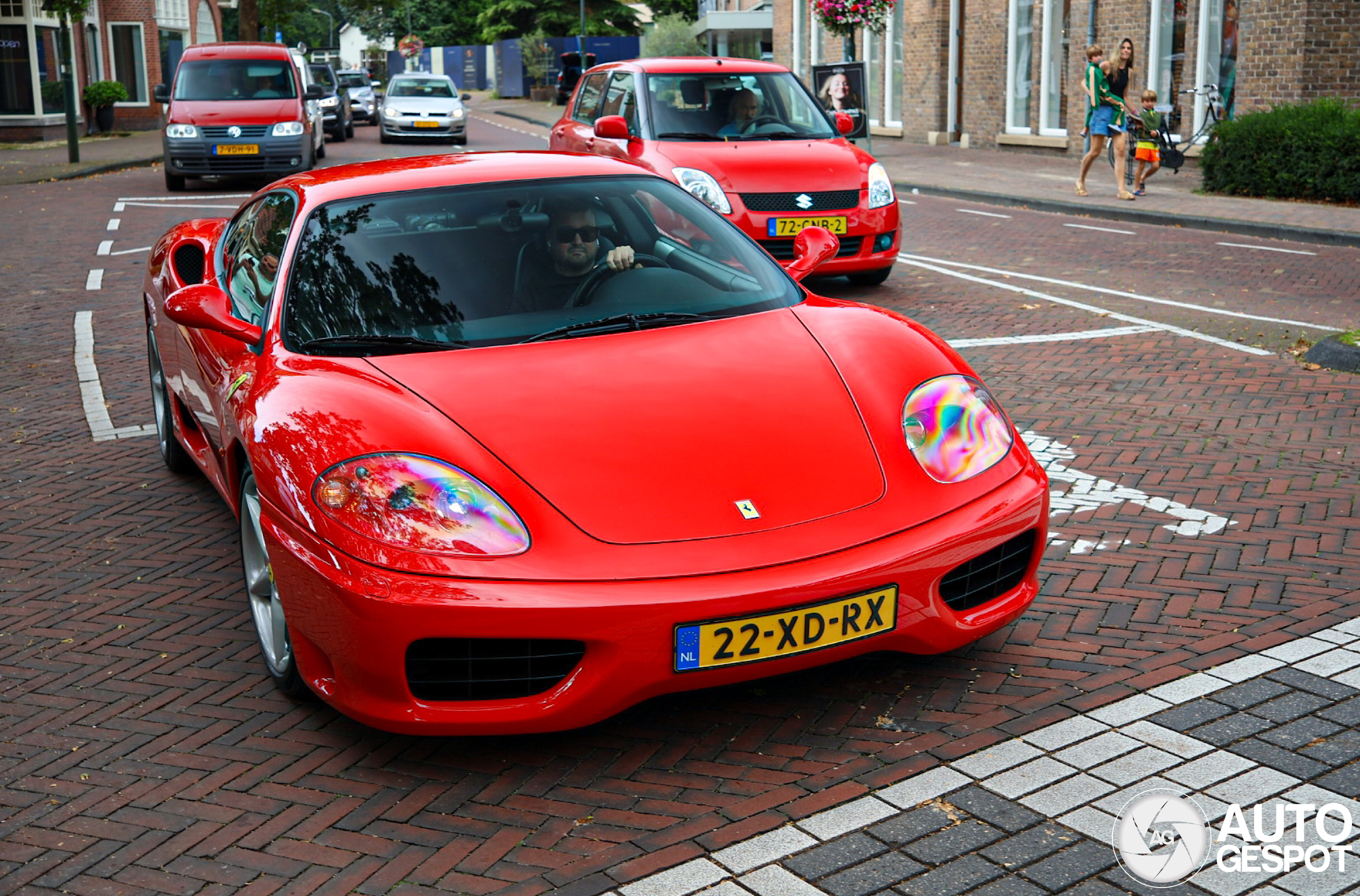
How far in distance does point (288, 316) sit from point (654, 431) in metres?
1.29

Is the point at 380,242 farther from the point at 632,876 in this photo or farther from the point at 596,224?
the point at 632,876

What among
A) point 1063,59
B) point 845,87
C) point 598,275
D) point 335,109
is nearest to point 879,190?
point 598,275

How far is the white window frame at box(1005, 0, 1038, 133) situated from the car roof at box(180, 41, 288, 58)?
43.2 feet

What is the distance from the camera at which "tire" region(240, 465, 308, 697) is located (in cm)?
385

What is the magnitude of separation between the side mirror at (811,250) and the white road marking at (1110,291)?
505 cm

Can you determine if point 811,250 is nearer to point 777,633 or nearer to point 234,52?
point 777,633

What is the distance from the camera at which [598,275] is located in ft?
15.1

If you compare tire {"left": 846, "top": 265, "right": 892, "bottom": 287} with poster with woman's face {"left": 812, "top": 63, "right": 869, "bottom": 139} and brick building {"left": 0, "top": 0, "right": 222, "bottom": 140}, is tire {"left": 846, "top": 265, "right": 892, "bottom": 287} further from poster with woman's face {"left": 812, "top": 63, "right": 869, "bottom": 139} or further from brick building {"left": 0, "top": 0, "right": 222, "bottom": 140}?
brick building {"left": 0, "top": 0, "right": 222, "bottom": 140}

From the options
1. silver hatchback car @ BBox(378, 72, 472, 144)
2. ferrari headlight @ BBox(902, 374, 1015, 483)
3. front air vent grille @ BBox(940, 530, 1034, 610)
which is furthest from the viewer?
silver hatchback car @ BBox(378, 72, 472, 144)

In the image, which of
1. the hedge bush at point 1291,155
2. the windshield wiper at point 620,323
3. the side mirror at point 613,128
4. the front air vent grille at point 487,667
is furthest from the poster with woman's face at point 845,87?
the front air vent grille at point 487,667

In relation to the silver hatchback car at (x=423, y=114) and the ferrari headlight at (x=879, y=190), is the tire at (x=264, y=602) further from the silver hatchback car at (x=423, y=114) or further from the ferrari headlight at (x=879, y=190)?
the silver hatchback car at (x=423, y=114)

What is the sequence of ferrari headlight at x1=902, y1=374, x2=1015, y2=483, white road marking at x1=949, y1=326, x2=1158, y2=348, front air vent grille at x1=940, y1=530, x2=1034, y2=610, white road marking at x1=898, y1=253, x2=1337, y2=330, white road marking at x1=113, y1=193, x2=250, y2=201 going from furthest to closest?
white road marking at x1=113, y1=193, x2=250, y2=201 → white road marking at x1=898, y1=253, x2=1337, y2=330 → white road marking at x1=949, y1=326, x2=1158, y2=348 → ferrari headlight at x1=902, y1=374, x2=1015, y2=483 → front air vent grille at x1=940, y1=530, x2=1034, y2=610

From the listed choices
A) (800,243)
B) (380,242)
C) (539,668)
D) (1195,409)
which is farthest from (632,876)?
(1195,409)

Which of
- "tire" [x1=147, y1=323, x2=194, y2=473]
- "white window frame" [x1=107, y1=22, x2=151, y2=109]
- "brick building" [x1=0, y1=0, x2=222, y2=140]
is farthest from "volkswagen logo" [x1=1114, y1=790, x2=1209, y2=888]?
"white window frame" [x1=107, y1=22, x2=151, y2=109]
